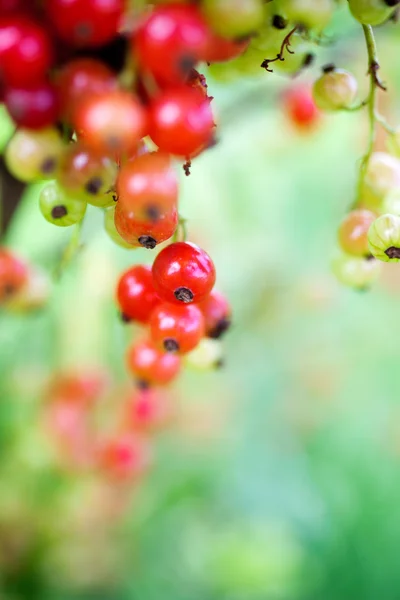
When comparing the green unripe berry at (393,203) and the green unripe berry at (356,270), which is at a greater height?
the green unripe berry at (393,203)

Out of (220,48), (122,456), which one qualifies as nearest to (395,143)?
(220,48)

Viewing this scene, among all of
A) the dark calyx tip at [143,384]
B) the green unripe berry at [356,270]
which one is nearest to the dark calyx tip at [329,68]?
the green unripe berry at [356,270]

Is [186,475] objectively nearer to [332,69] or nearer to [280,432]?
[280,432]

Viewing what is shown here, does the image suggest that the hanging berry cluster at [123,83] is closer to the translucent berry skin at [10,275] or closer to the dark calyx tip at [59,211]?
the dark calyx tip at [59,211]

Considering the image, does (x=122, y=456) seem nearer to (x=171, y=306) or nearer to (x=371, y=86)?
(x=171, y=306)

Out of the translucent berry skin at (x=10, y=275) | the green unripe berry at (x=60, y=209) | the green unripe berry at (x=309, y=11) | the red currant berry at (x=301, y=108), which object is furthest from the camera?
the red currant berry at (x=301, y=108)

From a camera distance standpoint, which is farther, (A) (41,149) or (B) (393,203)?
(B) (393,203)
